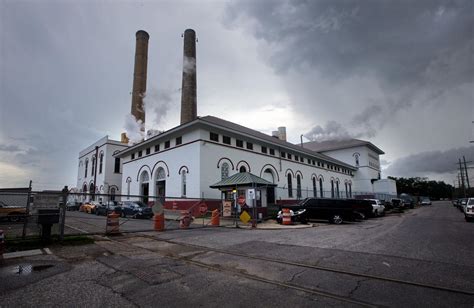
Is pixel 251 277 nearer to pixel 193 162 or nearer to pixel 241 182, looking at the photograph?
pixel 241 182

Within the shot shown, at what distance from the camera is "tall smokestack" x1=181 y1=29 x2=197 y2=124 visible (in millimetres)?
34625

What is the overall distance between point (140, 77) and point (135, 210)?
2573 cm

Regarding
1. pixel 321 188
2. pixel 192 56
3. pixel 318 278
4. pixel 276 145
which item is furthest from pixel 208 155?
pixel 321 188

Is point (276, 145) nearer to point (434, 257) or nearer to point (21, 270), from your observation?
point (434, 257)

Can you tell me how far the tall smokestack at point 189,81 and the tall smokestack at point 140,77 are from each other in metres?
9.27

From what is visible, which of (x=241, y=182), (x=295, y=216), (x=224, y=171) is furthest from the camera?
(x=224, y=171)

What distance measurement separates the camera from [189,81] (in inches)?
1389

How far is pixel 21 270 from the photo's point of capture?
6293 mm

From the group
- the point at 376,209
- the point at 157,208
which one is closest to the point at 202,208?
the point at 157,208

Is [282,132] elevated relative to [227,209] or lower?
elevated

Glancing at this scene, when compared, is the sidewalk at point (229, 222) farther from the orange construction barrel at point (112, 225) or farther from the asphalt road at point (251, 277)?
the asphalt road at point (251, 277)

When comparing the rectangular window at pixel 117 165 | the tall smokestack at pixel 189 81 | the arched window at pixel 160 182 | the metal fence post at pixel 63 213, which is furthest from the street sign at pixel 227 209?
the rectangular window at pixel 117 165

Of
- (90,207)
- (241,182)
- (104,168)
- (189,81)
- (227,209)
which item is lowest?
(90,207)

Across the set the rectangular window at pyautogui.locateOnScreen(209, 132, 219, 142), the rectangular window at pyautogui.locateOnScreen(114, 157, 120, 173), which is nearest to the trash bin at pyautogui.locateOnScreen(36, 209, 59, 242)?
the rectangular window at pyautogui.locateOnScreen(209, 132, 219, 142)
